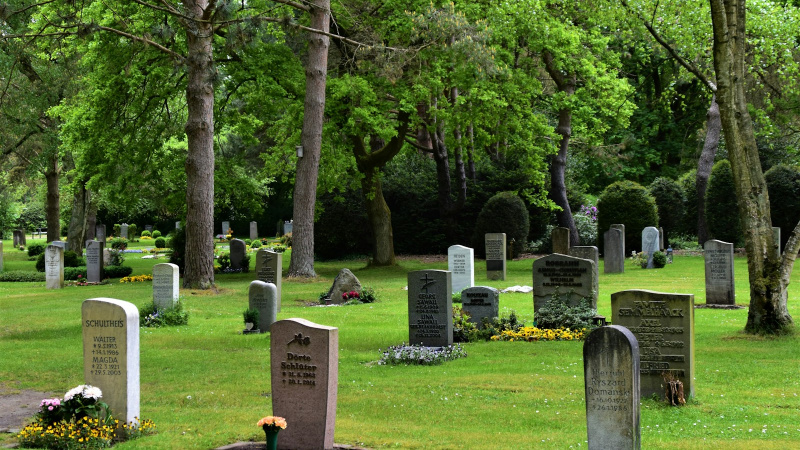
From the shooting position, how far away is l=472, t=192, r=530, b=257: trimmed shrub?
116ft

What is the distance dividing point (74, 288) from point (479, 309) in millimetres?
16829

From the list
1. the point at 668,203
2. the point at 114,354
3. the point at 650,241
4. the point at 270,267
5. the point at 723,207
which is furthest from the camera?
the point at 668,203

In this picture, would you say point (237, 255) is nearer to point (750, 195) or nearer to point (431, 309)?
point (431, 309)

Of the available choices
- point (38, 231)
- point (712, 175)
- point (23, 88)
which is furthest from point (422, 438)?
point (38, 231)

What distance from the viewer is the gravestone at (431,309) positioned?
14.4 metres

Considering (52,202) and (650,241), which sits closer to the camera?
(650,241)

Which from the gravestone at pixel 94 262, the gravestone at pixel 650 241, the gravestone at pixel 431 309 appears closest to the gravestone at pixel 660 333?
the gravestone at pixel 431 309

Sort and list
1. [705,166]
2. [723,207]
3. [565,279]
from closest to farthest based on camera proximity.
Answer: [565,279] < [723,207] < [705,166]

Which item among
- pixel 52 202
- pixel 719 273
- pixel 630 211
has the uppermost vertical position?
pixel 52 202

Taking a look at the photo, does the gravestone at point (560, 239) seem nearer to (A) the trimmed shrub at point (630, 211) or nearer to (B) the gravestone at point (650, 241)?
(B) the gravestone at point (650, 241)

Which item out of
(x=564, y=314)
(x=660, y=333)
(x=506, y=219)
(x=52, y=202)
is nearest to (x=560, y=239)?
(x=506, y=219)

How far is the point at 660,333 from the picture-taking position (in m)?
10.3

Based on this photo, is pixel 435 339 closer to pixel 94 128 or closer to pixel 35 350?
pixel 35 350

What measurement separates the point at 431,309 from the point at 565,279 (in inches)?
116
